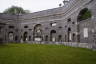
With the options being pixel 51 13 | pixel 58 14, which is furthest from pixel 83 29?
pixel 51 13

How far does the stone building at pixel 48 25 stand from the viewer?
65.1 ft

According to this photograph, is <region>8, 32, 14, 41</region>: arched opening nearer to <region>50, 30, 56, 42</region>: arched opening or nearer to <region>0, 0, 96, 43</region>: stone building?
<region>0, 0, 96, 43</region>: stone building

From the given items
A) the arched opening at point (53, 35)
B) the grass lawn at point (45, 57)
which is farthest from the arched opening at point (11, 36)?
the grass lawn at point (45, 57)

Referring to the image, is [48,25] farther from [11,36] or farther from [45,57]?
[45,57]

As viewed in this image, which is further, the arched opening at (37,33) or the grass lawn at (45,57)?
the arched opening at (37,33)

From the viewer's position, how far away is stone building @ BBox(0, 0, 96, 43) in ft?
65.1

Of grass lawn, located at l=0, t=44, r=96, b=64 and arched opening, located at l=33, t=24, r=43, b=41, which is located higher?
arched opening, located at l=33, t=24, r=43, b=41

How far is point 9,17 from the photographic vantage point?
35531 millimetres

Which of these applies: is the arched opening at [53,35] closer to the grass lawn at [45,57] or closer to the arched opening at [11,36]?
the arched opening at [11,36]

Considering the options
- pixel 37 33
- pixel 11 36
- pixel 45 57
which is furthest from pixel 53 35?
pixel 45 57

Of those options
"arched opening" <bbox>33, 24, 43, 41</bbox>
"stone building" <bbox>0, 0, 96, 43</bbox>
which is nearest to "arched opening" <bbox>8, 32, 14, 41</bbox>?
"stone building" <bbox>0, 0, 96, 43</bbox>

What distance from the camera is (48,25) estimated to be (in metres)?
30.5

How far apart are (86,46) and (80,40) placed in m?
4.22

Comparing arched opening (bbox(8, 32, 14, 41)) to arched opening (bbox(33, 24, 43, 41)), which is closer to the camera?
arched opening (bbox(33, 24, 43, 41))
